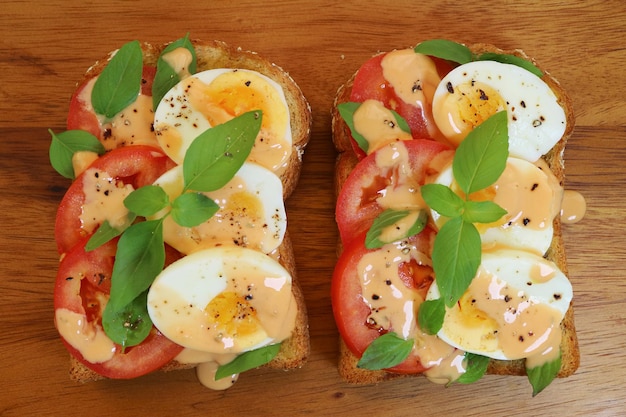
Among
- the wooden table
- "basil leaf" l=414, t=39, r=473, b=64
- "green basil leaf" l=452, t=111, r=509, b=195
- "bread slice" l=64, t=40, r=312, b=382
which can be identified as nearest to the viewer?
"green basil leaf" l=452, t=111, r=509, b=195

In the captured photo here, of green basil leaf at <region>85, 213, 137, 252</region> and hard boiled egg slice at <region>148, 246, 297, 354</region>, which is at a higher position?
green basil leaf at <region>85, 213, 137, 252</region>

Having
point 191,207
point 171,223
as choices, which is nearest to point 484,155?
point 191,207

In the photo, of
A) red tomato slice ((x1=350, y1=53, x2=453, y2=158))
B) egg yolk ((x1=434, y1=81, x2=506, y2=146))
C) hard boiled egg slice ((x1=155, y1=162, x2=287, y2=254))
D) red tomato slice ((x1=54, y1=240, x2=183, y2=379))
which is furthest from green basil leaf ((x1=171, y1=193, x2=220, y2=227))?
egg yolk ((x1=434, y1=81, x2=506, y2=146))

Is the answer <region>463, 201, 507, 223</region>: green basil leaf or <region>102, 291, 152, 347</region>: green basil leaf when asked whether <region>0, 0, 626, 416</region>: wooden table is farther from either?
<region>463, 201, 507, 223</region>: green basil leaf

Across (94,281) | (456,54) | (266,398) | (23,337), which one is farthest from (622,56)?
(23,337)

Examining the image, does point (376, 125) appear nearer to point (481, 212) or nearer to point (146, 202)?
point (481, 212)

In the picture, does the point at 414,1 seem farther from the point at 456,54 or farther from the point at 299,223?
the point at 299,223

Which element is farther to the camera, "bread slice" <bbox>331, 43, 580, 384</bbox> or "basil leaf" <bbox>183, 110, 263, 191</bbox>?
"bread slice" <bbox>331, 43, 580, 384</bbox>
